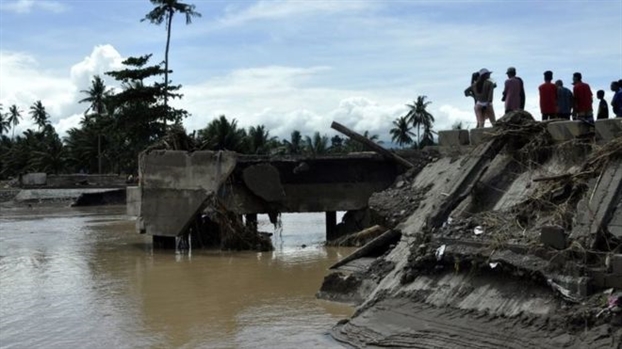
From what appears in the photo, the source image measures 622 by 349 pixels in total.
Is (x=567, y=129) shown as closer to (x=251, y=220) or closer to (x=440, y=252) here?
(x=440, y=252)

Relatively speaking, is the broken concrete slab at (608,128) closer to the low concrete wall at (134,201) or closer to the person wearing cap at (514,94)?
the person wearing cap at (514,94)

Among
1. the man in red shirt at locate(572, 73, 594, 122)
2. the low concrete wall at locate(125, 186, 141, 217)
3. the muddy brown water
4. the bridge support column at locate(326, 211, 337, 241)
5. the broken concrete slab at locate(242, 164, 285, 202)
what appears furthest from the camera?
the bridge support column at locate(326, 211, 337, 241)

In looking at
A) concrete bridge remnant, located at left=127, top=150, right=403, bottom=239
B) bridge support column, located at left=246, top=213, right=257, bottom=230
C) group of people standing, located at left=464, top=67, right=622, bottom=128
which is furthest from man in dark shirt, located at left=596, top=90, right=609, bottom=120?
bridge support column, located at left=246, top=213, right=257, bottom=230

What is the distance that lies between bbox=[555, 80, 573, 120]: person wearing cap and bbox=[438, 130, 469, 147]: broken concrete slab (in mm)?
1607

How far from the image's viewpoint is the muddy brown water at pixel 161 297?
978 centimetres

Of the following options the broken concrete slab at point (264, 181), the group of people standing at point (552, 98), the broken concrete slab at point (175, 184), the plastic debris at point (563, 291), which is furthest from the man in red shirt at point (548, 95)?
the broken concrete slab at point (264, 181)

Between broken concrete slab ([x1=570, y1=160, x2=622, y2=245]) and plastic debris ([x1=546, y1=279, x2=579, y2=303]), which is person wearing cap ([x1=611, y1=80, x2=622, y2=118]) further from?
plastic debris ([x1=546, y1=279, x2=579, y2=303])

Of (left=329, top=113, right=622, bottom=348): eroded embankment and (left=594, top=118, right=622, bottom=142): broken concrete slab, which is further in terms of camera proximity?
(left=594, top=118, right=622, bottom=142): broken concrete slab

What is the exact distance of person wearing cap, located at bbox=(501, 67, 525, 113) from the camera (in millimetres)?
12844

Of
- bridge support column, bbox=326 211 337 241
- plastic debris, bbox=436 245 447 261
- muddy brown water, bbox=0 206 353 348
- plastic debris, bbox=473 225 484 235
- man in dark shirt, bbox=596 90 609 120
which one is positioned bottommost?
muddy brown water, bbox=0 206 353 348

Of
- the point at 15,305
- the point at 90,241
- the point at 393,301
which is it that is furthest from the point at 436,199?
the point at 90,241

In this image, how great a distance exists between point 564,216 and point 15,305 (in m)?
8.95

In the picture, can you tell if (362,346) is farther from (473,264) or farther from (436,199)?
(436,199)

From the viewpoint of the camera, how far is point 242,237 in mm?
19641
